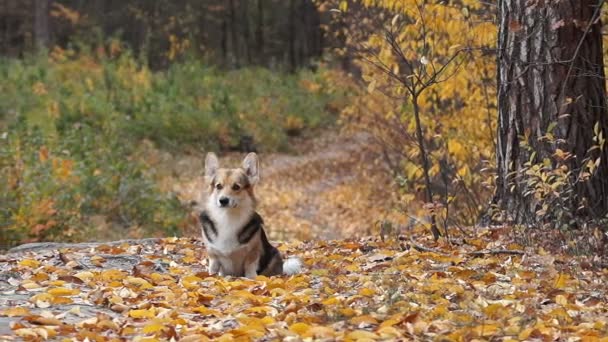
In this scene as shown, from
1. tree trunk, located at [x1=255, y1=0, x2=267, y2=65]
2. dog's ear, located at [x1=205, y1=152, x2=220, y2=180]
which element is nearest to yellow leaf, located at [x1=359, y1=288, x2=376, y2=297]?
dog's ear, located at [x1=205, y1=152, x2=220, y2=180]

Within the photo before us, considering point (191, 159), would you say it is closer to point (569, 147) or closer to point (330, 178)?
point (330, 178)

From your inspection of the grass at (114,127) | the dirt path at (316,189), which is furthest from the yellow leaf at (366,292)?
the dirt path at (316,189)

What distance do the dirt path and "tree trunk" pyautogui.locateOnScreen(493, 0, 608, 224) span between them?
24.3ft

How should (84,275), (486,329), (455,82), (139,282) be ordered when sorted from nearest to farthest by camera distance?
(486,329) < (139,282) < (84,275) < (455,82)

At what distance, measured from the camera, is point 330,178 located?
22016 mm

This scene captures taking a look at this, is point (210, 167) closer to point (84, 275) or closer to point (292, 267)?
point (292, 267)

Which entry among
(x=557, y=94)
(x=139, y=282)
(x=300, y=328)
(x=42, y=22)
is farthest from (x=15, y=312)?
(x=42, y=22)

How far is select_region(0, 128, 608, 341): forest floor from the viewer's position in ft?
16.2

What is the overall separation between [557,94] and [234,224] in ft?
10.3

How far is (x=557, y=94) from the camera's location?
8117 mm

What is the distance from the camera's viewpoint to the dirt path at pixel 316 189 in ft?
55.8

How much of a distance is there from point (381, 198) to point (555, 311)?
13690 mm

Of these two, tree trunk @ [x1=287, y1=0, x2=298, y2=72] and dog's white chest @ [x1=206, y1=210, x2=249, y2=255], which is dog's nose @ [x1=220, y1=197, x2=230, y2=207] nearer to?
dog's white chest @ [x1=206, y1=210, x2=249, y2=255]

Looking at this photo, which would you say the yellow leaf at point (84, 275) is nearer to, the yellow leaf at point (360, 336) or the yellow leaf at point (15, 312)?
the yellow leaf at point (15, 312)
